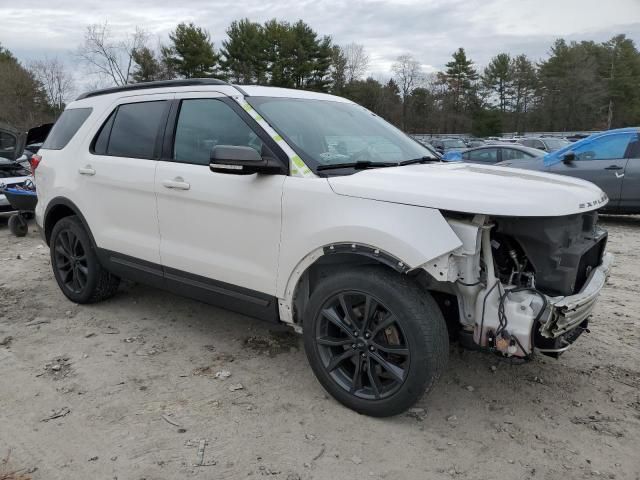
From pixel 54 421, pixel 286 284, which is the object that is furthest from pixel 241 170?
pixel 54 421

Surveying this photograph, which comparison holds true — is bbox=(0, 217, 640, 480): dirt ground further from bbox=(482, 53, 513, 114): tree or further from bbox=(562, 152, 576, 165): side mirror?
bbox=(482, 53, 513, 114): tree

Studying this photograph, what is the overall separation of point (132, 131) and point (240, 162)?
5.46 ft

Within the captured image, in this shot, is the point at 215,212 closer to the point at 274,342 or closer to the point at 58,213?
the point at 274,342

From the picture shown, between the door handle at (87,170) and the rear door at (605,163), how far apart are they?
318 inches

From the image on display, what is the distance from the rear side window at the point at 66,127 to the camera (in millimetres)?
4688

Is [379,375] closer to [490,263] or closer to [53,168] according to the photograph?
[490,263]

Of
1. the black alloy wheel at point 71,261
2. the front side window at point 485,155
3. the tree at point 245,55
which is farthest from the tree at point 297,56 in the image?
the black alloy wheel at point 71,261

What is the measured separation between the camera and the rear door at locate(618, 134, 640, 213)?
8.52 meters

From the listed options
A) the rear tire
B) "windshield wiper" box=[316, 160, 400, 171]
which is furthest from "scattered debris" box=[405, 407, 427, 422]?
the rear tire

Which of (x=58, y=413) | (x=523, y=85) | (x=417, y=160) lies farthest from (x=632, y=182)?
(x=523, y=85)

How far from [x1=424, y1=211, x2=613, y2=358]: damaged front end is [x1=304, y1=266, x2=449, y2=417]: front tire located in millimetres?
209

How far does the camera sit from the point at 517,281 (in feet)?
9.20

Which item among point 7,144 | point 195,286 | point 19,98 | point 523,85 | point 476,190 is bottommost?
point 195,286

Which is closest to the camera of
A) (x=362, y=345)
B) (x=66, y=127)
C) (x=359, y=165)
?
(x=362, y=345)
